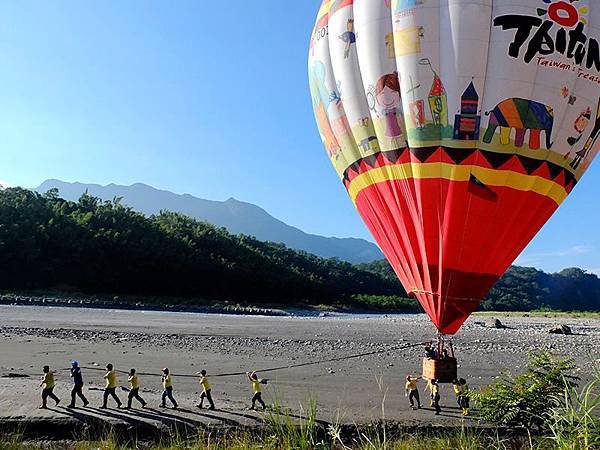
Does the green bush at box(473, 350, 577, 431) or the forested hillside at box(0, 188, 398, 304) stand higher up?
the forested hillside at box(0, 188, 398, 304)

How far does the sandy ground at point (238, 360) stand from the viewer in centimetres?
1127

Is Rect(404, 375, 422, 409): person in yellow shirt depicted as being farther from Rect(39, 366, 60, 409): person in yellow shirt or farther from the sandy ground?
Rect(39, 366, 60, 409): person in yellow shirt

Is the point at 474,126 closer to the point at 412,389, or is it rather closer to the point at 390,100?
the point at 390,100

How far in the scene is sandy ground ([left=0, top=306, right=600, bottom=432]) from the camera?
37.0ft

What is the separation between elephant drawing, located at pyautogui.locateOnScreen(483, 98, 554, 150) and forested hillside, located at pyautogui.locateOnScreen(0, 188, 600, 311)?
53018 millimetres

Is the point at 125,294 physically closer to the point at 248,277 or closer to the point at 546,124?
the point at 248,277

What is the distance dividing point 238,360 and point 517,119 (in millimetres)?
13662

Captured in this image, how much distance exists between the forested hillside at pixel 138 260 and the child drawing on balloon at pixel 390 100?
51467 millimetres

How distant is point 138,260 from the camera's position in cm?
6200

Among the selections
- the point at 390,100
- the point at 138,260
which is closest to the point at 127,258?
the point at 138,260

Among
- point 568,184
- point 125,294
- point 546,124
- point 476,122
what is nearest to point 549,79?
point 546,124

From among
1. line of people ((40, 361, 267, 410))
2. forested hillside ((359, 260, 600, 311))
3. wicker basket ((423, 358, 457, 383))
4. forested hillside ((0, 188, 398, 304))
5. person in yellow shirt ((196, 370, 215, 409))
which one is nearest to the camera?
wicker basket ((423, 358, 457, 383))

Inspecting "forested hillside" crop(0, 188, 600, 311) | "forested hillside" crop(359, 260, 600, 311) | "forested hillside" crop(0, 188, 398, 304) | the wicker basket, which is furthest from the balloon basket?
"forested hillside" crop(359, 260, 600, 311)

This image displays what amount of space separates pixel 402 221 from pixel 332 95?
3.19 metres
